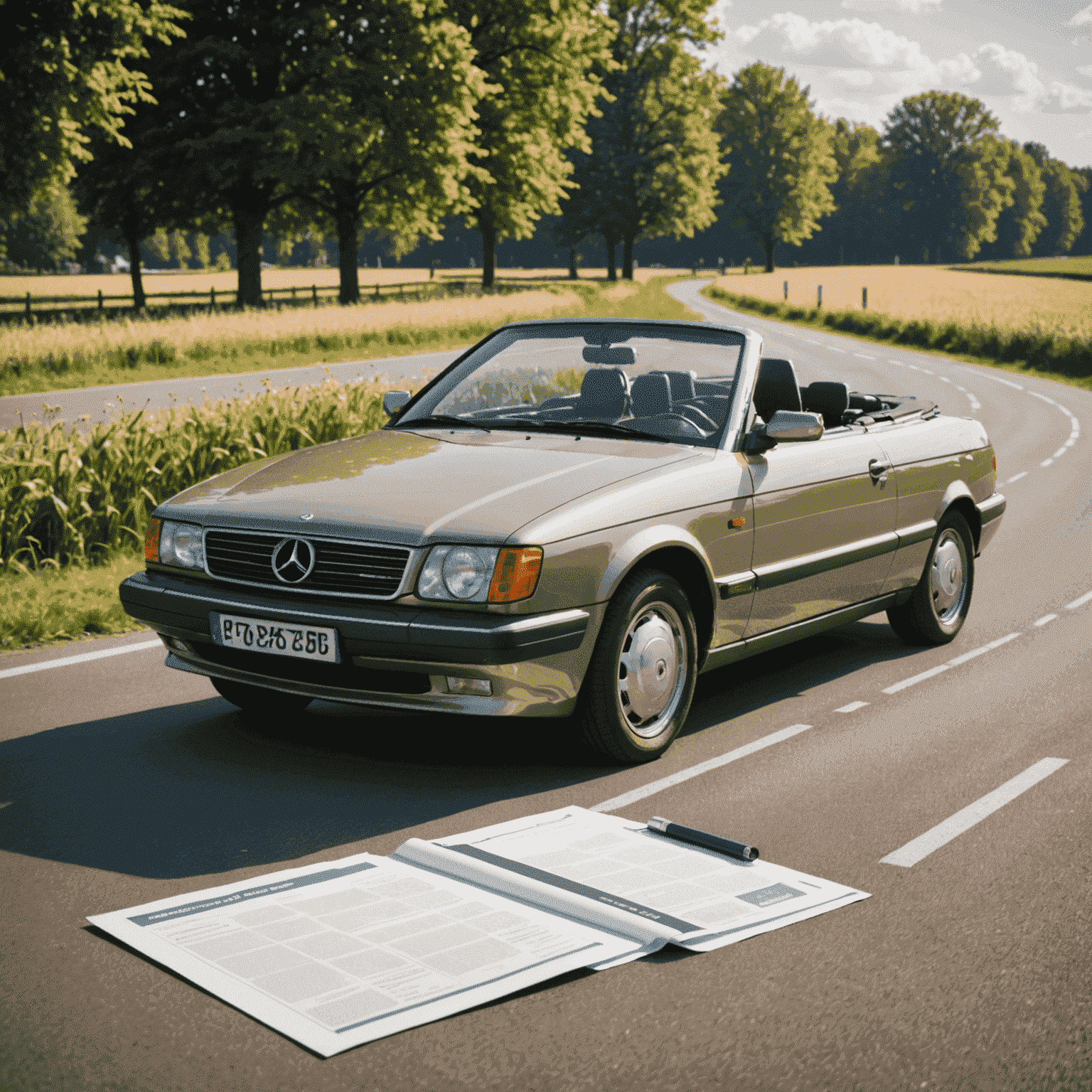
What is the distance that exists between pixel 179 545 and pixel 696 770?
2160 millimetres

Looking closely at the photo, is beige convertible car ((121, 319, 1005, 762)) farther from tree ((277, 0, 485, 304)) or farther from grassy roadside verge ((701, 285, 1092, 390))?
tree ((277, 0, 485, 304))

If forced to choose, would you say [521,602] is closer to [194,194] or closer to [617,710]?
[617,710]

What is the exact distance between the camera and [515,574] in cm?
464

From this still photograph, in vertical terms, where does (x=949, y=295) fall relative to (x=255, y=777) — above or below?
above

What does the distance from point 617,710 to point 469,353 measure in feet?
7.93

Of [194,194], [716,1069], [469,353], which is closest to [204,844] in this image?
[716,1069]

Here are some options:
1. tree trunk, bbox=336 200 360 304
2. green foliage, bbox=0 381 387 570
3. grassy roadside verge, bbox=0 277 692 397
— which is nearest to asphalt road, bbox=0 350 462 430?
grassy roadside verge, bbox=0 277 692 397

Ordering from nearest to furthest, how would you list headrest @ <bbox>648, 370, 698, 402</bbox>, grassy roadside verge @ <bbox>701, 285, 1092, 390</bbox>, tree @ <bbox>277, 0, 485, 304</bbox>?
headrest @ <bbox>648, 370, 698, 402</bbox> → grassy roadside verge @ <bbox>701, 285, 1092, 390</bbox> → tree @ <bbox>277, 0, 485, 304</bbox>

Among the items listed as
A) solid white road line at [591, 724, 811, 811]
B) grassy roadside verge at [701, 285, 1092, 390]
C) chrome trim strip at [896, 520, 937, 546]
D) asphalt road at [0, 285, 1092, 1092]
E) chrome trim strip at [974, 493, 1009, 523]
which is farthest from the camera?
grassy roadside verge at [701, 285, 1092, 390]

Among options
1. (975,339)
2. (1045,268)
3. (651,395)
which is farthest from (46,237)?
(651,395)

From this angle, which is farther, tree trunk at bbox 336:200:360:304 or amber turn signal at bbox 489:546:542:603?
tree trunk at bbox 336:200:360:304

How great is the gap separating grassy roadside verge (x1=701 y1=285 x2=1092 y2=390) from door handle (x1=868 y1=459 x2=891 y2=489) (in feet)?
81.6

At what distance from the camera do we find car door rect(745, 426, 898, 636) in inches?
229

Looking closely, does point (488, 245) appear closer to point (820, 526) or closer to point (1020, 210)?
point (820, 526)
